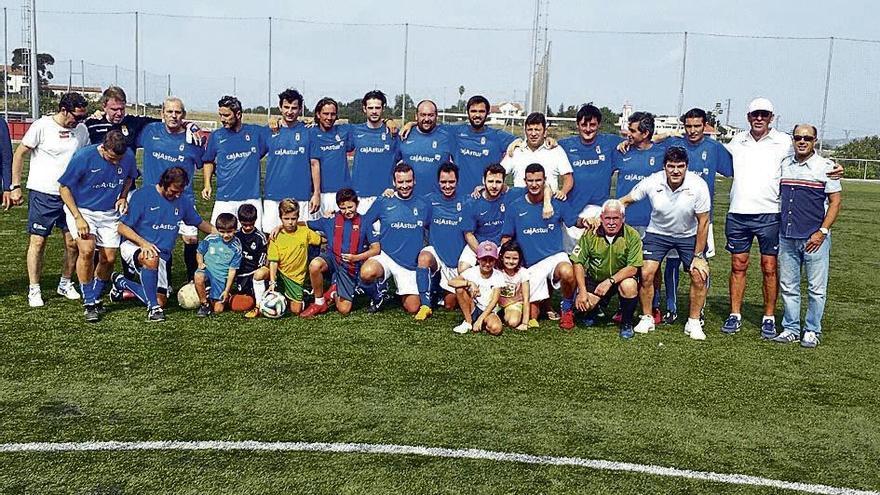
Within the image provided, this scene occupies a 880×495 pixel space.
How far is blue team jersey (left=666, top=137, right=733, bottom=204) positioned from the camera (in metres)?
7.18

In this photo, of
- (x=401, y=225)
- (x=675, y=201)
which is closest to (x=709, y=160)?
(x=675, y=201)

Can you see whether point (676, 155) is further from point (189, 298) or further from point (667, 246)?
point (189, 298)

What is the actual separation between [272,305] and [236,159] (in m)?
1.60

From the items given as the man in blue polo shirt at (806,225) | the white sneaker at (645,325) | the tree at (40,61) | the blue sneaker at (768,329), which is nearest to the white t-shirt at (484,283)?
the white sneaker at (645,325)

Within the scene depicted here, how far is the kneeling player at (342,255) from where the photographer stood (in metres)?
7.22

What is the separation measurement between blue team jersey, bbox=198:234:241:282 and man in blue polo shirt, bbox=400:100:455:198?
1.75 meters

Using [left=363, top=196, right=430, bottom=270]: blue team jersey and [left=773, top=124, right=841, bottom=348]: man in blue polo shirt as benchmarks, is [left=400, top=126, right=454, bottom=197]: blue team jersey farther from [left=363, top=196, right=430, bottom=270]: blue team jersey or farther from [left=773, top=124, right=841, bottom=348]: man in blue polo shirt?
[left=773, top=124, right=841, bottom=348]: man in blue polo shirt

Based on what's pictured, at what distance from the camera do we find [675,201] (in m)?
6.74

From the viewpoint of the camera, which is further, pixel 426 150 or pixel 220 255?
pixel 426 150

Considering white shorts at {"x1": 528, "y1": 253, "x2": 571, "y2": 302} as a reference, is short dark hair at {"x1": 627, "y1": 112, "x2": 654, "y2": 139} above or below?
above

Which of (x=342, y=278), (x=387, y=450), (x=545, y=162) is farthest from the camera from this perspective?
(x=545, y=162)

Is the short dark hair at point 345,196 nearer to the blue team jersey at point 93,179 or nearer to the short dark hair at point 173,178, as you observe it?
the short dark hair at point 173,178

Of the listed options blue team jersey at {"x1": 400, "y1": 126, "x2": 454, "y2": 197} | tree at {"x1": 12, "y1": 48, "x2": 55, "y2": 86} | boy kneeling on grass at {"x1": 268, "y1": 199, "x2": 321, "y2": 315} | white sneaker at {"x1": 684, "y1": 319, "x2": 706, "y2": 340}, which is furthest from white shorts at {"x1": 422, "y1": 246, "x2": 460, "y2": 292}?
tree at {"x1": 12, "y1": 48, "x2": 55, "y2": 86}

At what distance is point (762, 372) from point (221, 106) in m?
5.17
